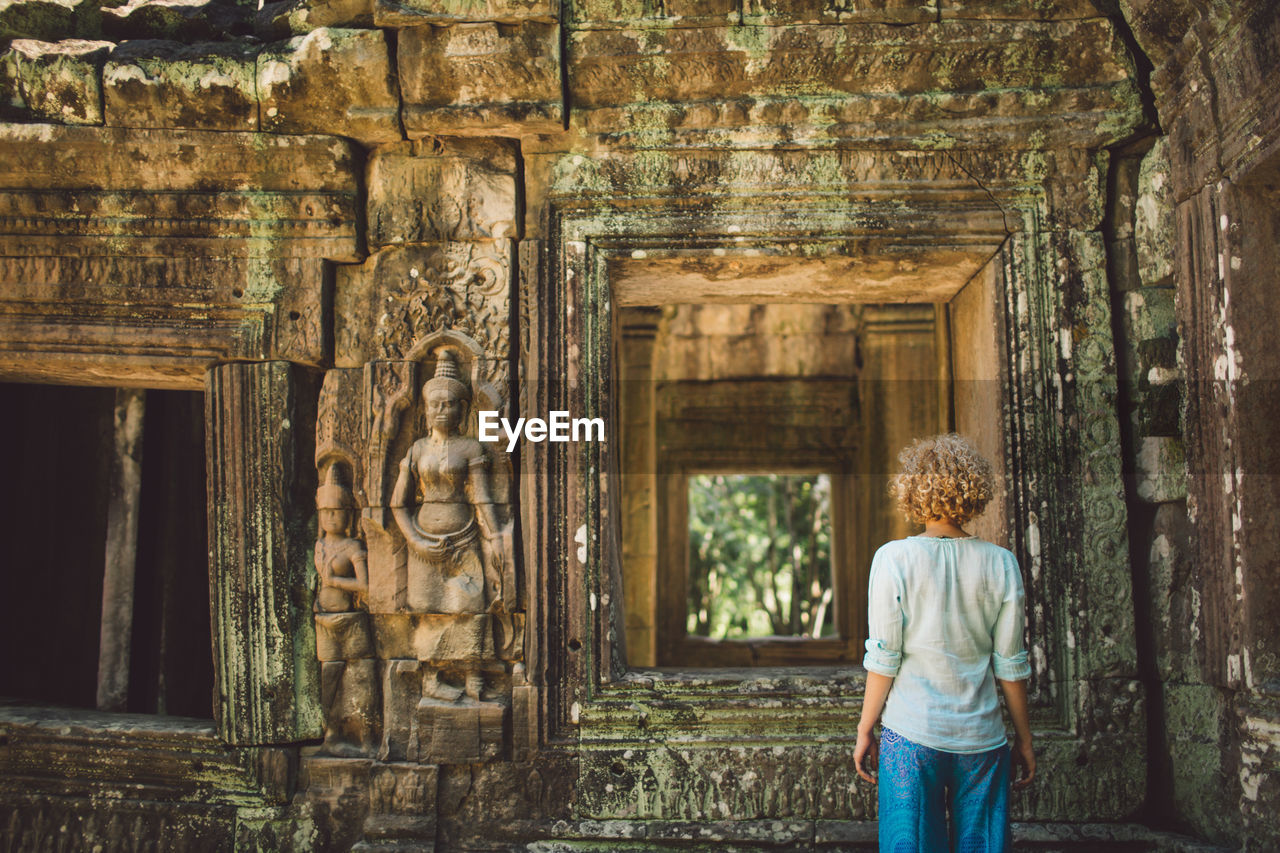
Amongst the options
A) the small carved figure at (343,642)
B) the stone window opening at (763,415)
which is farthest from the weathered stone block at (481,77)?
the stone window opening at (763,415)

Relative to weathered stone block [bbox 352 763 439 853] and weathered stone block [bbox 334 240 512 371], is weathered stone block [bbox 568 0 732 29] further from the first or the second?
weathered stone block [bbox 352 763 439 853]

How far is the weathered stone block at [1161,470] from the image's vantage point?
301 centimetres

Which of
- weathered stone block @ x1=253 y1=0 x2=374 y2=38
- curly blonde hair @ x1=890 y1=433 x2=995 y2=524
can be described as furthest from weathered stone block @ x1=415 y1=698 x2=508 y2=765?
weathered stone block @ x1=253 y1=0 x2=374 y2=38

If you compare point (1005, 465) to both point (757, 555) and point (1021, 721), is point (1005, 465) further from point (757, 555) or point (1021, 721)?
point (757, 555)

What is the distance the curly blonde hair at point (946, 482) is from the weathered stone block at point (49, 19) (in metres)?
3.66

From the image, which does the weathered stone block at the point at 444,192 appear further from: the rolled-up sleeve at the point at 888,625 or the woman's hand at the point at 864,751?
the woman's hand at the point at 864,751

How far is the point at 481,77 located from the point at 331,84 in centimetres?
58

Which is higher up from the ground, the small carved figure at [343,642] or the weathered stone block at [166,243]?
the weathered stone block at [166,243]

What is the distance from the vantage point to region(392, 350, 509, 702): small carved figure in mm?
3137

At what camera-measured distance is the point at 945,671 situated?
211cm

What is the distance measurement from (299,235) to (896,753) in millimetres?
2818

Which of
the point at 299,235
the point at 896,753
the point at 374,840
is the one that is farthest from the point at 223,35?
the point at 896,753

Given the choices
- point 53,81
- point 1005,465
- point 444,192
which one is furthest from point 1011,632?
point 53,81

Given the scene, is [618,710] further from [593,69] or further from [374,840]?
[593,69]
